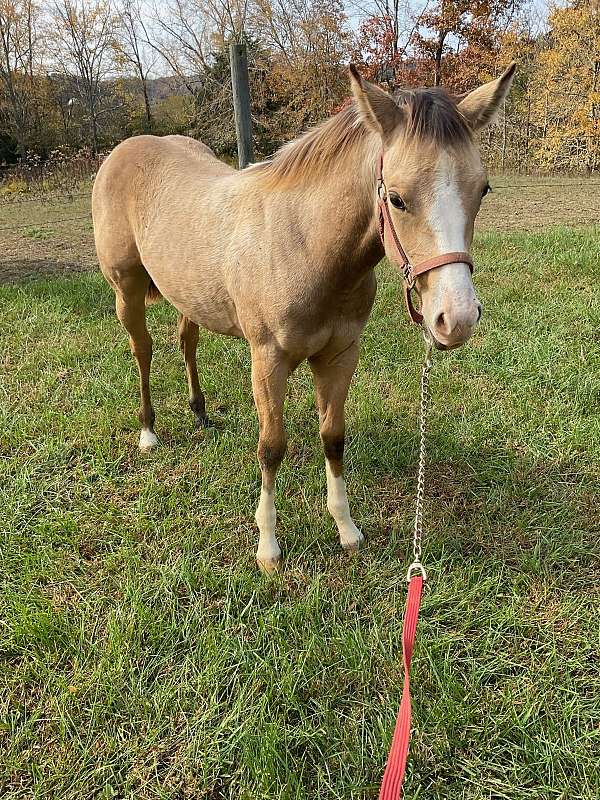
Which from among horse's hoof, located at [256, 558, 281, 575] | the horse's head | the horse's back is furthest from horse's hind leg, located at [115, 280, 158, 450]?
the horse's head

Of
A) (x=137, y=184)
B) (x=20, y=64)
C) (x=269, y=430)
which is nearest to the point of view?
(x=269, y=430)

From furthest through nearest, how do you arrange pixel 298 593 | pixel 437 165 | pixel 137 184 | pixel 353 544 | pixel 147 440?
pixel 147 440 < pixel 137 184 < pixel 353 544 < pixel 298 593 < pixel 437 165

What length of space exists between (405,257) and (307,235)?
59 cm

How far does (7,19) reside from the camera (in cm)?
2630

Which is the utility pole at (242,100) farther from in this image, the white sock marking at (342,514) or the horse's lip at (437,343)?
the horse's lip at (437,343)

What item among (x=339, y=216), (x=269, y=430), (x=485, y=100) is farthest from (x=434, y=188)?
(x=269, y=430)

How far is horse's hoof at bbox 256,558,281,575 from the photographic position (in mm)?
2371

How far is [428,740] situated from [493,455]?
5.85 feet

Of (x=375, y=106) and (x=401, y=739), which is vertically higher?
(x=375, y=106)

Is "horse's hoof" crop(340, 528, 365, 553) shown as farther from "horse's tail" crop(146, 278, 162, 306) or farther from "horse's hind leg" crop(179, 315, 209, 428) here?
"horse's tail" crop(146, 278, 162, 306)

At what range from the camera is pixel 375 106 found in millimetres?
1524

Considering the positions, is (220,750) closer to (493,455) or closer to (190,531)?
(190,531)

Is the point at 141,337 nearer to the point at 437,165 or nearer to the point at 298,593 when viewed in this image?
the point at 298,593

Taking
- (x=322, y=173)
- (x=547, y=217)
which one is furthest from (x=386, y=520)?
(x=547, y=217)
